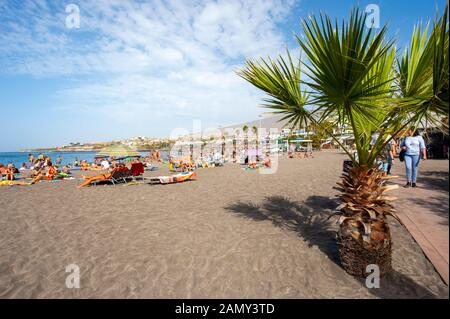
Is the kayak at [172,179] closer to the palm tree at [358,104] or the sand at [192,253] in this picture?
the sand at [192,253]

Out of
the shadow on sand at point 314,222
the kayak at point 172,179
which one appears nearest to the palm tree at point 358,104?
the shadow on sand at point 314,222

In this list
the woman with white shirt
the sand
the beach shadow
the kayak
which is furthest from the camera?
the kayak

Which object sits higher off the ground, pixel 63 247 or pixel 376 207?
pixel 376 207

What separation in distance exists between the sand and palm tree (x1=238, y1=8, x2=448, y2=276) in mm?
575

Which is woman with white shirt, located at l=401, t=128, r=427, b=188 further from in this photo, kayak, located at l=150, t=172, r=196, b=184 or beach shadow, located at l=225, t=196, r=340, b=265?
kayak, located at l=150, t=172, r=196, b=184

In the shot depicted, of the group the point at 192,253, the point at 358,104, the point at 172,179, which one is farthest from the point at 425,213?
the point at 172,179

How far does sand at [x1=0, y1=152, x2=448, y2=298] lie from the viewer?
3.12 metres

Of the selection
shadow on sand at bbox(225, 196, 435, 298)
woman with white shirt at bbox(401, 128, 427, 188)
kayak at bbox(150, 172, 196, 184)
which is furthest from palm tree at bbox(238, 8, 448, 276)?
kayak at bbox(150, 172, 196, 184)
